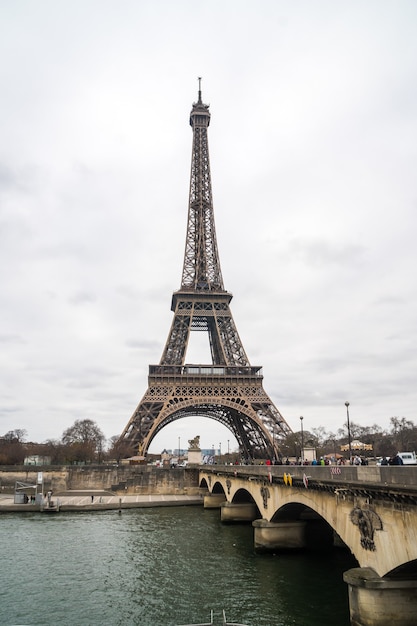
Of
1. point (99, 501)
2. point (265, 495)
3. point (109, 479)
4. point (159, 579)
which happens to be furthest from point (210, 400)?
point (159, 579)

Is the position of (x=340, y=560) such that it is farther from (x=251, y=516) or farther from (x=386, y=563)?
(x=251, y=516)

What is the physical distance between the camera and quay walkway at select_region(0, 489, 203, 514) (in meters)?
46.9

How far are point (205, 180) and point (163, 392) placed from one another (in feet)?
134

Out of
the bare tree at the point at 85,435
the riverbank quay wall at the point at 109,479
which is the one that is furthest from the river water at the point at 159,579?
the bare tree at the point at 85,435

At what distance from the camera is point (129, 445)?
205 feet

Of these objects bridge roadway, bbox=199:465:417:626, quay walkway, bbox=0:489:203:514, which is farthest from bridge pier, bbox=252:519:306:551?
quay walkway, bbox=0:489:203:514

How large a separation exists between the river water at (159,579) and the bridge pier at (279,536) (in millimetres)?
673

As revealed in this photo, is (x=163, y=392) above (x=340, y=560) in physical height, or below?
above

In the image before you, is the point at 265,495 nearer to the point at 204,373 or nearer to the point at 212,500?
the point at 212,500

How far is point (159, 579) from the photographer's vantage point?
2220 cm

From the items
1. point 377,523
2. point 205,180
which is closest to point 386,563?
point 377,523

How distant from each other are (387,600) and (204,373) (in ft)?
183

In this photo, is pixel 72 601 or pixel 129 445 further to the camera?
pixel 129 445

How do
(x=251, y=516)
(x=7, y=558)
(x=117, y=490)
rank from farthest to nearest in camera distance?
(x=117, y=490) < (x=251, y=516) < (x=7, y=558)
